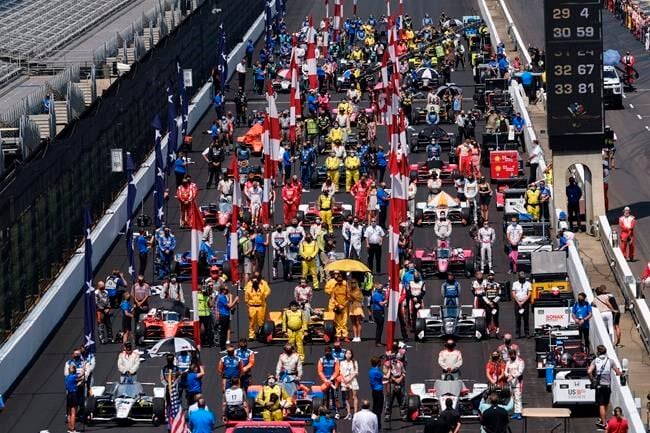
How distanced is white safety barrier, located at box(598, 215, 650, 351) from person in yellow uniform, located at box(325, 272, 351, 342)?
6.55m

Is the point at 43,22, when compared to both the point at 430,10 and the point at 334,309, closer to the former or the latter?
the point at 430,10

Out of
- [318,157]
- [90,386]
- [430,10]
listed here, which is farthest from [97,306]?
[430,10]

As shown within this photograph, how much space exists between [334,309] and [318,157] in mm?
22225

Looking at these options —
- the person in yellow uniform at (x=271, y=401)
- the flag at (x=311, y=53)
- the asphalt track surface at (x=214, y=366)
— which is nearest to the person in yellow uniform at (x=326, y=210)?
the asphalt track surface at (x=214, y=366)

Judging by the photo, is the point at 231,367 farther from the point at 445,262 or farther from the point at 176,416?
the point at 445,262

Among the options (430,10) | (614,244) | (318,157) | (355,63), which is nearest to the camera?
(614,244)

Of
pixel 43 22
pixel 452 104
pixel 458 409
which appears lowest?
pixel 458 409

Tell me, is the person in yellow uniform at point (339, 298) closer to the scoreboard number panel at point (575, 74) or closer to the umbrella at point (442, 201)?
the umbrella at point (442, 201)

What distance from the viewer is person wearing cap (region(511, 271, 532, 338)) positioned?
4944 centimetres

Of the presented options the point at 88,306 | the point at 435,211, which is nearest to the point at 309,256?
the point at 435,211

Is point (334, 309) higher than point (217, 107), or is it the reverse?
point (217, 107)

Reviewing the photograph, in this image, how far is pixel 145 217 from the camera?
61.4 metres

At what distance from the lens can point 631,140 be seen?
248ft

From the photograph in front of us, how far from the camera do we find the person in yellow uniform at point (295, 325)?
154 feet
